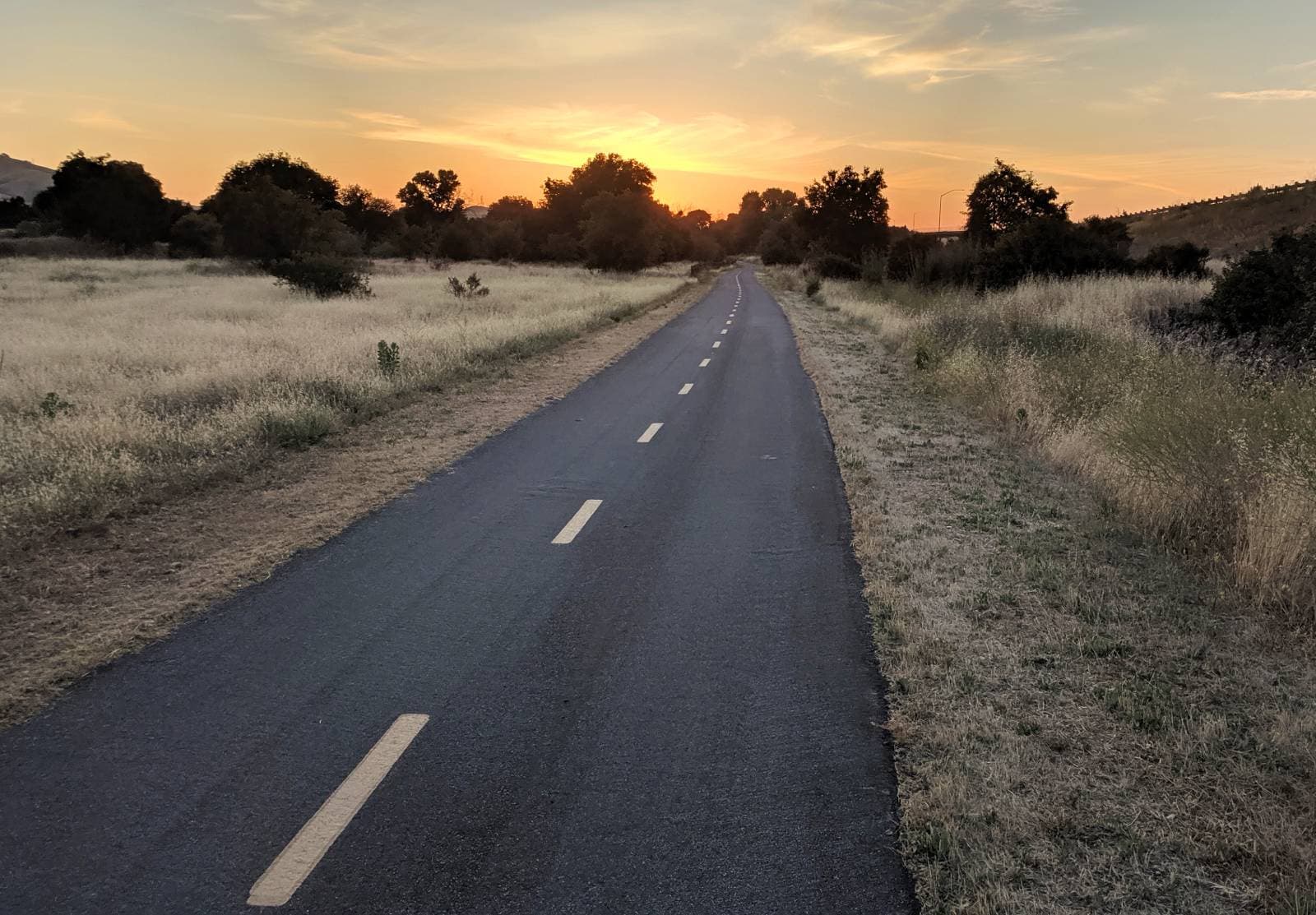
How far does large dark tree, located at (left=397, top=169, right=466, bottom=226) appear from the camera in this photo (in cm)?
11700

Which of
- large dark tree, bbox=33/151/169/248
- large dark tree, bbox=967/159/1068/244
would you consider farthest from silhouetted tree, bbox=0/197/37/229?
large dark tree, bbox=967/159/1068/244

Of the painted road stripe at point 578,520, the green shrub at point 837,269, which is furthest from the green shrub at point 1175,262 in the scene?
the painted road stripe at point 578,520

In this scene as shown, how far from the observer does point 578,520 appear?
7184mm

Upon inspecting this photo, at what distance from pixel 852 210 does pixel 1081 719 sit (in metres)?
75.9

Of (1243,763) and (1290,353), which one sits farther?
(1290,353)

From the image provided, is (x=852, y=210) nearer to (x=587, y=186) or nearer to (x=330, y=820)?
(x=587, y=186)

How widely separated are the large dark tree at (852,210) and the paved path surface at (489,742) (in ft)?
234

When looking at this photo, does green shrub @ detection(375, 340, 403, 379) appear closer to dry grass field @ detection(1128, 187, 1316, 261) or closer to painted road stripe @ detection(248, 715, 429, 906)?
painted road stripe @ detection(248, 715, 429, 906)

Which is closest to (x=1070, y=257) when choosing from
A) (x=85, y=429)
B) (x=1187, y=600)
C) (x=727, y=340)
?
(x=727, y=340)

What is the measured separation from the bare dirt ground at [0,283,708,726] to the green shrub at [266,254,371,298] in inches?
989

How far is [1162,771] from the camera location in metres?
3.51

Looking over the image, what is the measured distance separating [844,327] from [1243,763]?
76.4 feet

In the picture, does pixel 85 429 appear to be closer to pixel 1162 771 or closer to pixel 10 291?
pixel 1162 771

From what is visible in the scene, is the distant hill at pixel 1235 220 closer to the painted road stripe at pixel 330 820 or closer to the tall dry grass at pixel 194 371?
the tall dry grass at pixel 194 371
